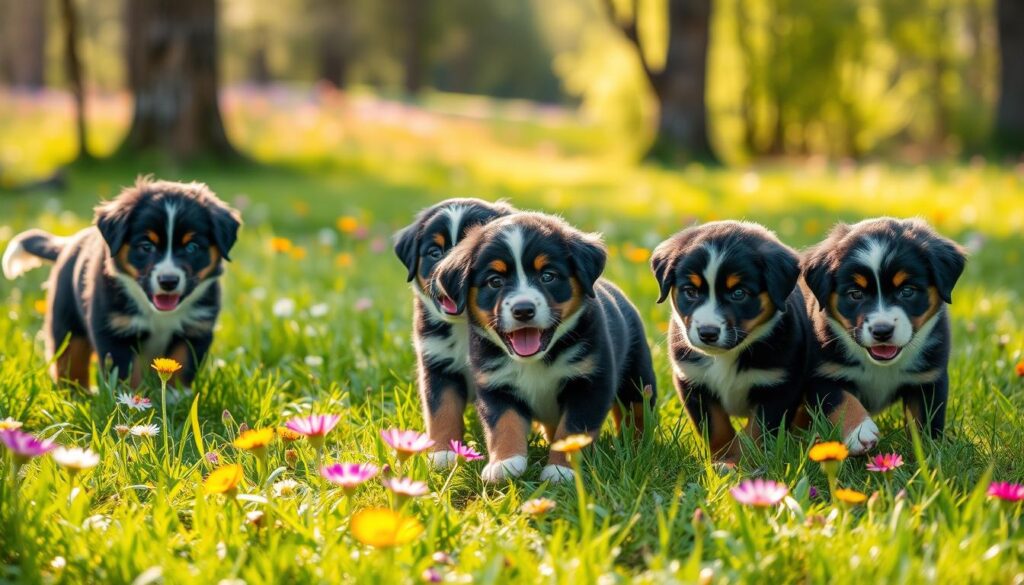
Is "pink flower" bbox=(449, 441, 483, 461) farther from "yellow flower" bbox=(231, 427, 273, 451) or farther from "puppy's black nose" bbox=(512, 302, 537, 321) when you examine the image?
"yellow flower" bbox=(231, 427, 273, 451)

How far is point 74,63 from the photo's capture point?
486 inches

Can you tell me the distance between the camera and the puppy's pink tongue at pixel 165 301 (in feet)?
12.8

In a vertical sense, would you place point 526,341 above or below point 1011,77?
below

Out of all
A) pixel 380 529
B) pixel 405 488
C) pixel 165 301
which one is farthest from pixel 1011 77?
pixel 380 529

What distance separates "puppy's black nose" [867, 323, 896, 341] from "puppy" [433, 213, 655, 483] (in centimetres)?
73

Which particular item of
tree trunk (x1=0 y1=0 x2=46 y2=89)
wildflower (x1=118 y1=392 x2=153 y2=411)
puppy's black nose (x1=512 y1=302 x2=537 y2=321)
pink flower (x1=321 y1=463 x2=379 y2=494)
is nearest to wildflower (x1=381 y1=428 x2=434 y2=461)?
pink flower (x1=321 y1=463 x2=379 y2=494)

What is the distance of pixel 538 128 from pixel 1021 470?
26437 mm

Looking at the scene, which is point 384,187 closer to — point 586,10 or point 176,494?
point 176,494

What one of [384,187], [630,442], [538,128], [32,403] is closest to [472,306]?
[630,442]

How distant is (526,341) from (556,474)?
1.34ft

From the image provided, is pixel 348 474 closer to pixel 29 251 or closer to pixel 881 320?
pixel 881 320

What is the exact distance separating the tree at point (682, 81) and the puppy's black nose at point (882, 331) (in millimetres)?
13761

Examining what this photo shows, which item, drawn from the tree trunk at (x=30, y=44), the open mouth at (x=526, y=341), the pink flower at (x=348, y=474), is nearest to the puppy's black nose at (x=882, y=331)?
the open mouth at (x=526, y=341)

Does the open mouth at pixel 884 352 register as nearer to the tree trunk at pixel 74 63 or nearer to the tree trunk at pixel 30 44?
the tree trunk at pixel 74 63
